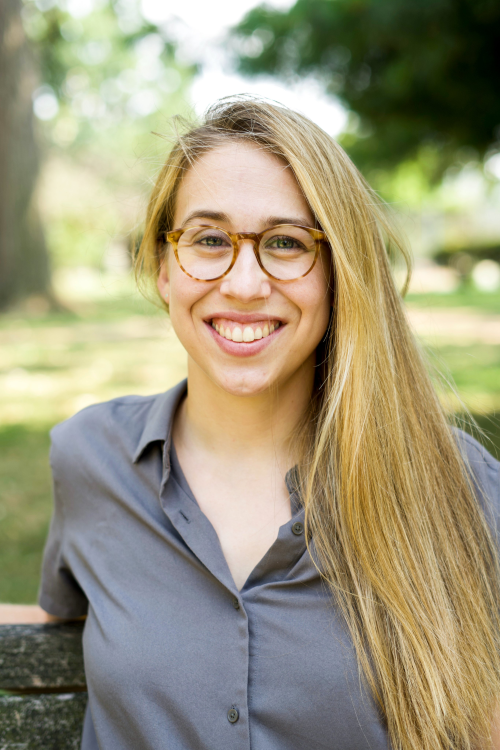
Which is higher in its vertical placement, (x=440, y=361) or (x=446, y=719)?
(x=440, y=361)

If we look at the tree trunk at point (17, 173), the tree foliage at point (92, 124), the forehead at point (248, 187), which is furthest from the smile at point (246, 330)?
the tree foliage at point (92, 124)

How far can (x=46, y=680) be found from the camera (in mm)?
2004

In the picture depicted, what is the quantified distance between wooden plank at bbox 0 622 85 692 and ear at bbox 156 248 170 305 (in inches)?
41.5

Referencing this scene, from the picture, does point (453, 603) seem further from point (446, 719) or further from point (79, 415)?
point (79, 415)

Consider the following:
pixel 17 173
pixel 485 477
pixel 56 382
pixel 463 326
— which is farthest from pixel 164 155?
pixel 17 173

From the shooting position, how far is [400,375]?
1.87 m

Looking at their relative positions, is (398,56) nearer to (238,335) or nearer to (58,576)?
(238,335)

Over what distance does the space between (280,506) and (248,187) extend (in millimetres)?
855

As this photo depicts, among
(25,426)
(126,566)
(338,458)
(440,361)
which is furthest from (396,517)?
(25,426)

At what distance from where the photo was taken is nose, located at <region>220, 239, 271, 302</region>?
5.53 ft

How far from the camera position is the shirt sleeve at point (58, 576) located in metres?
1.94

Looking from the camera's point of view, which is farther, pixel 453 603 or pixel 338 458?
pixel 338 458

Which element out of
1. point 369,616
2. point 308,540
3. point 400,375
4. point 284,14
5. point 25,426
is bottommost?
point 25,426

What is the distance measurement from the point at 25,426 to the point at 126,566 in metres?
4.49
